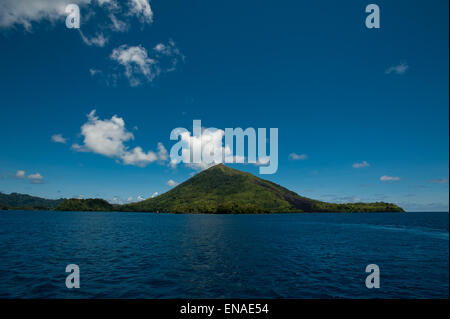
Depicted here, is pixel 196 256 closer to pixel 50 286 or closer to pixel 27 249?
pixel 50 286

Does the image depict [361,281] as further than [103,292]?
Yes

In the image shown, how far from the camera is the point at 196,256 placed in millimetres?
49031
